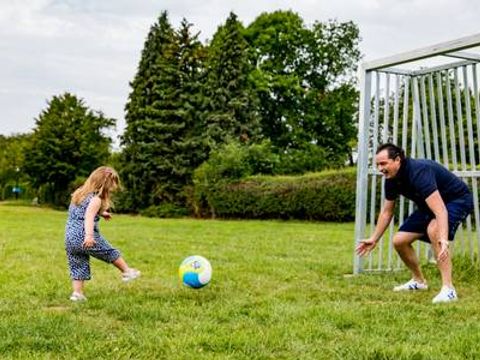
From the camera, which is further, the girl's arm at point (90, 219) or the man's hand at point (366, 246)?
the man's hand at point (366, 246)

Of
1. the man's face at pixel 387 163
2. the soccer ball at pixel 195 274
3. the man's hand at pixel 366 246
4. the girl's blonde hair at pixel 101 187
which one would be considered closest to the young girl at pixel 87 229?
the girl's blonde hair at pixel 101 187

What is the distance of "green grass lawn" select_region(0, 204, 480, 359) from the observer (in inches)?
159

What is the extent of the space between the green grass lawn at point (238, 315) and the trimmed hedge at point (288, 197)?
473 inches

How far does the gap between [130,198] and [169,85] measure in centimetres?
607

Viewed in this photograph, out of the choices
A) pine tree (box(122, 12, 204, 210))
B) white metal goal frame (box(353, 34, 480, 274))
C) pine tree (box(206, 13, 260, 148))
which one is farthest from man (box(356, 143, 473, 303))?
pine tree (box(206, 13, 260, 148))

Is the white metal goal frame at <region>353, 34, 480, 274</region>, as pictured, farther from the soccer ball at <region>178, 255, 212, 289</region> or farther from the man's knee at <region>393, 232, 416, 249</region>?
the soccer ball at <region>178, 255, 212, 289</region>

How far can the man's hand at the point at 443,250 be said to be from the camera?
5.64 metres

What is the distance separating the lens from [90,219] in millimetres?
5961

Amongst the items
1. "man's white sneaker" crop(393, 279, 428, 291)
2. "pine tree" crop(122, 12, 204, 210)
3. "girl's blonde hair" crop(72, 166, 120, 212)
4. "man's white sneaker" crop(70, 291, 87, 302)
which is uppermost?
"pine tree" crop(122, 12, 204, 210)

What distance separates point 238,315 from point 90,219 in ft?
5.86

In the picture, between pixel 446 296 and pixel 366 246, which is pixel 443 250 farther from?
pixel 366 246

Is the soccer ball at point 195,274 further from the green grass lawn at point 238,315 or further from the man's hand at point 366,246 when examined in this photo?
the man's hand at point 366,246

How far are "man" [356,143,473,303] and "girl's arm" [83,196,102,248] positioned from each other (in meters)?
2.72

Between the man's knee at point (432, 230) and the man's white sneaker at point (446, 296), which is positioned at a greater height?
the man's knee at point (432, 230)
